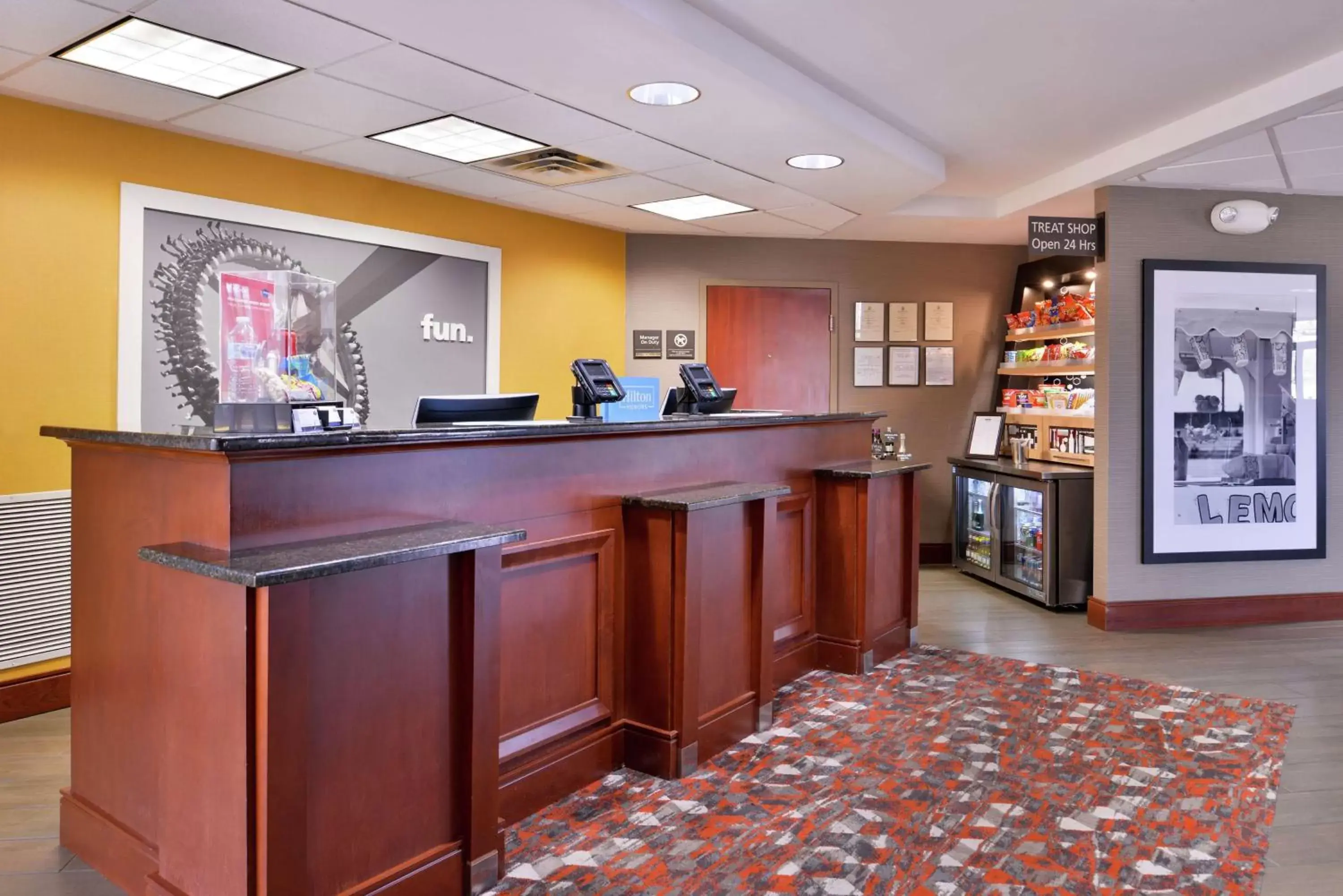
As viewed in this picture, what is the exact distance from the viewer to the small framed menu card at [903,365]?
7543mm

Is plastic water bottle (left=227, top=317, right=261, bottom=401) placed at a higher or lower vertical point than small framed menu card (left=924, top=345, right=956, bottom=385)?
lower

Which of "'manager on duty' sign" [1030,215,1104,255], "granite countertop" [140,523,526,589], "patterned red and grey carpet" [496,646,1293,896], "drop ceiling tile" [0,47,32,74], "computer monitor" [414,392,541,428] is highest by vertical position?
"drop ceiling tile" [0,47,32,74]

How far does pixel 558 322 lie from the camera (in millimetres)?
6637

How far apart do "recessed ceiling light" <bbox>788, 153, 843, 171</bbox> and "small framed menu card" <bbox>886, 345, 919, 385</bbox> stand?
2.81 m

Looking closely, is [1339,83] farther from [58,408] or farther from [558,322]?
[58,408]

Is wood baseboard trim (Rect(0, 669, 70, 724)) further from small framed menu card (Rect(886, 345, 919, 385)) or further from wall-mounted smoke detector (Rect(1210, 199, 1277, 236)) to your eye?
wall-mounted smoke detector (Rect(1210, 199, 1277, 236))

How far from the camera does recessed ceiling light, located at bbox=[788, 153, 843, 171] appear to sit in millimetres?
4824

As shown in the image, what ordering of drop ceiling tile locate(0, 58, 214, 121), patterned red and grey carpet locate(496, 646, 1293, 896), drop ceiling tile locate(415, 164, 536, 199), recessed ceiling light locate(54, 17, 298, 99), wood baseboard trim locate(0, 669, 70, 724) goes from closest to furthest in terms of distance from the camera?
patterned red and grey carpet locate(496, 646, 1293, 896) < recessed ceiling light locate(54, 17, 298, 99) < drop ceiling tile locate(0, 58, 214, 121) < wood baseboard trim locate(0, 669, 70, 724) < drop ceiling tile locate(415, 164, 536, 199)

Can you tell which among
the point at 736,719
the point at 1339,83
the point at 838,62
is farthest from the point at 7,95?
the point at 1339,83

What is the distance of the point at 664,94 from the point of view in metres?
3.86

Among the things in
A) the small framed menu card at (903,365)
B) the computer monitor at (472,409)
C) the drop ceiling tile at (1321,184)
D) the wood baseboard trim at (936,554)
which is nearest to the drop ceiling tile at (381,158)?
the computer monitor at (472,409)

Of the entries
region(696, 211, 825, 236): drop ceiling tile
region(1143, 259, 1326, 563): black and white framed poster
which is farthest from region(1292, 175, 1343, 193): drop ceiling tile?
region(696, 211, 825, 236): drop ceiling tile

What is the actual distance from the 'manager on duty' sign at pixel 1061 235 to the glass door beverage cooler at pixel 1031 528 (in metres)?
1.50

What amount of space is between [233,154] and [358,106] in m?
1.17
